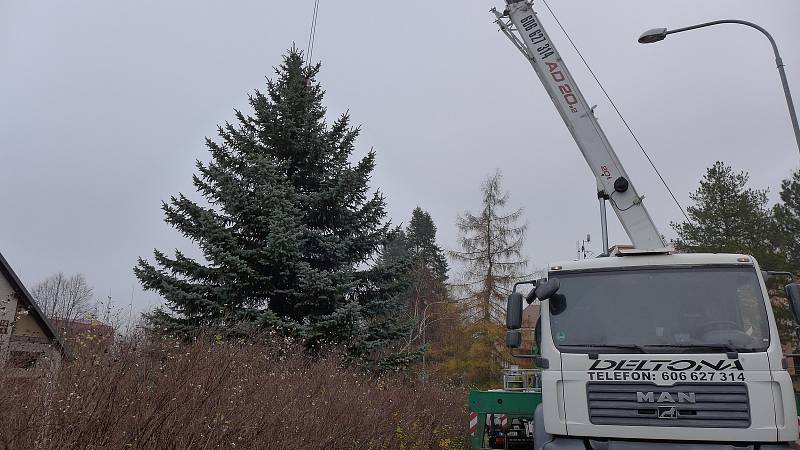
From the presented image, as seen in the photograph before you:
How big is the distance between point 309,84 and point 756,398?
1340 cm

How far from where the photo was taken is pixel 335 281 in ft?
43.6

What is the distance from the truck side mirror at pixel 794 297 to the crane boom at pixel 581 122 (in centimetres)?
207

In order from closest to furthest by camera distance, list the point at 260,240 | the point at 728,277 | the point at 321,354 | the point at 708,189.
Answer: the point at 728,277
the point at 321,354
the point at 260,240
the point at 708,189

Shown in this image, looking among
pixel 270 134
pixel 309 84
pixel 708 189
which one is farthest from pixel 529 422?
pixel 708 189

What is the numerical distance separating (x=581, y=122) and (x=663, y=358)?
4.44 metres

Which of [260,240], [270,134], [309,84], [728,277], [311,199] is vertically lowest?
[728,277]

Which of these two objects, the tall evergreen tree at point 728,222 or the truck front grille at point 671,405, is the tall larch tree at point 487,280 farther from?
the truck front grille at point 671,405

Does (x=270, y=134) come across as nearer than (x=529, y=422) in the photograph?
No

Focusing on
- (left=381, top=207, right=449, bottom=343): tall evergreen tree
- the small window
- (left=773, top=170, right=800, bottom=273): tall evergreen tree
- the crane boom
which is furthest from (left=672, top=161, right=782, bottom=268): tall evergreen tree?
the small window

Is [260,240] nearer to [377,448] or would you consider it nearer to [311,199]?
[311,199]

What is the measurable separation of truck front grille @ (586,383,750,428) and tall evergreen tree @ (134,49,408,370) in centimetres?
746

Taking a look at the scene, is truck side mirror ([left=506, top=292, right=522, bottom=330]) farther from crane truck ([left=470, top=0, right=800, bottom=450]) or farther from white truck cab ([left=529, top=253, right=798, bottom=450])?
white truck cab ([left=529, top=253, right=798, bottom=450])

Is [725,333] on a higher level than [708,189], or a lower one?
lower

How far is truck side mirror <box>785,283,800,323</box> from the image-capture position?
5395 millimetres
